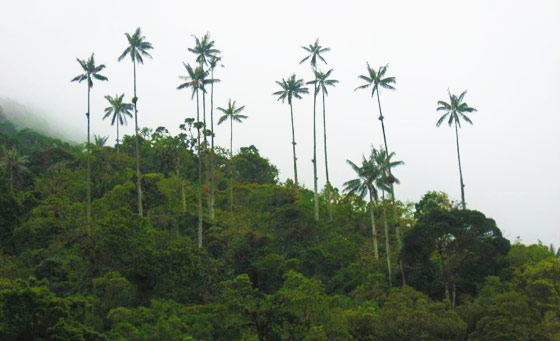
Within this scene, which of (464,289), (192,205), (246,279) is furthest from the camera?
(192,205)

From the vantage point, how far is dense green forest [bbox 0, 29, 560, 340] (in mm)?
33688

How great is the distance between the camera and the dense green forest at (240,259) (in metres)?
33.7

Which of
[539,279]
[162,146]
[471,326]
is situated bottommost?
[471,326]

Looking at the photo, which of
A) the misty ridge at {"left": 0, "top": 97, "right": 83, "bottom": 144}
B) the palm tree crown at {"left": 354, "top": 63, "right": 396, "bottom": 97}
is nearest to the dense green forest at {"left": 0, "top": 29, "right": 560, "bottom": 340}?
the palm tree crown at {"left": 354, "top": 63, "right": 396, "bottom": 97}

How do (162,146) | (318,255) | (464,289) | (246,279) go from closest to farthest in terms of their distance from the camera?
(246,279)
(464,289)
(318,255)
(162,146)

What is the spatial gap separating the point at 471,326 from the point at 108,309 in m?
23.2

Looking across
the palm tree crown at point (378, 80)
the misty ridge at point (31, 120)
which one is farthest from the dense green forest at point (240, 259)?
the misty ridge at point (31, 120)

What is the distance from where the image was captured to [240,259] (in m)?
52.2

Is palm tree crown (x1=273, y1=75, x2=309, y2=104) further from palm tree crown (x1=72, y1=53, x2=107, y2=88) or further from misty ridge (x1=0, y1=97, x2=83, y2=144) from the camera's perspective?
misty ridge (x1=0, y1=97, x2=83, y2=144)

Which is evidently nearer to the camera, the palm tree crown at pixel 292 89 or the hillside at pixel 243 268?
the hillside at pixel 243 268

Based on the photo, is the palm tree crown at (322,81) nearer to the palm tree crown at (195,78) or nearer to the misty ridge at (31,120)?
the palm tree crown at (195,78)

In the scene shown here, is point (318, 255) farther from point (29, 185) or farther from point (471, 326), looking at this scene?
point (29, 185)

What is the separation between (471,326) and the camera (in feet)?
125

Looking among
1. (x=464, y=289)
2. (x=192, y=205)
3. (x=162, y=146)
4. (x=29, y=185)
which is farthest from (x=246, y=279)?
(x=162, y=146)
